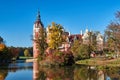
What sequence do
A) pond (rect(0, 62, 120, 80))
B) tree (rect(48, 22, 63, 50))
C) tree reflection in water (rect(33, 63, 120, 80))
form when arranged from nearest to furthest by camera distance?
tree reflection in water (rect(33, 63, 120, 80)), pond (rect(0, 62, 120, 80)), tree (rect(48, 22, 63, 50))

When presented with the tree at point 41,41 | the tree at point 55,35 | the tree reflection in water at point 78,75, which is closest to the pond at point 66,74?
the tree reflection in water at point 78,75

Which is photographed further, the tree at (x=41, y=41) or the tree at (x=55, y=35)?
the tree at (x=41, y=41)

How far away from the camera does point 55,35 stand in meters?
73.1

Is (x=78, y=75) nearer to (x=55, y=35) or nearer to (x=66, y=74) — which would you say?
(x=66, y=74)

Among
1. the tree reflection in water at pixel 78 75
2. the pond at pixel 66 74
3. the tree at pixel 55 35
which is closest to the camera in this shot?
the tree reflection in water at pixel 78 75

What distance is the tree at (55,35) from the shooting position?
7306 centimetres

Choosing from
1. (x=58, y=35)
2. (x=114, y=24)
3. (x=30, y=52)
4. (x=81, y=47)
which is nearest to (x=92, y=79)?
(x=114, y=24)

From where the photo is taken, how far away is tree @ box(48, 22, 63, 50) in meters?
73.1

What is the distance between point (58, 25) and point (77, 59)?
1293 centimetres

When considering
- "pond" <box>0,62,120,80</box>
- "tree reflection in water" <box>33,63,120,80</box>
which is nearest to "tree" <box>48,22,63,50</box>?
"pond" <box>0,62,120,80</box>

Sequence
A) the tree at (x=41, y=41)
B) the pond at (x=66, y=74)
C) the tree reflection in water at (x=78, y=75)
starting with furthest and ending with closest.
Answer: the tree at (x=41, y=41) < the pond at (x=66, y=74) < the tree reflection in water at (x=78, y=75)

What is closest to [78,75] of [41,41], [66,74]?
[66,74]

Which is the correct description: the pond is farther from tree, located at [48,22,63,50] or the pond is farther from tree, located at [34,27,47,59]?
tree, located at [34,27,47,59]

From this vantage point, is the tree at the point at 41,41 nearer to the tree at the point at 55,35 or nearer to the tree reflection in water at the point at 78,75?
the tree at the point at 55,35
